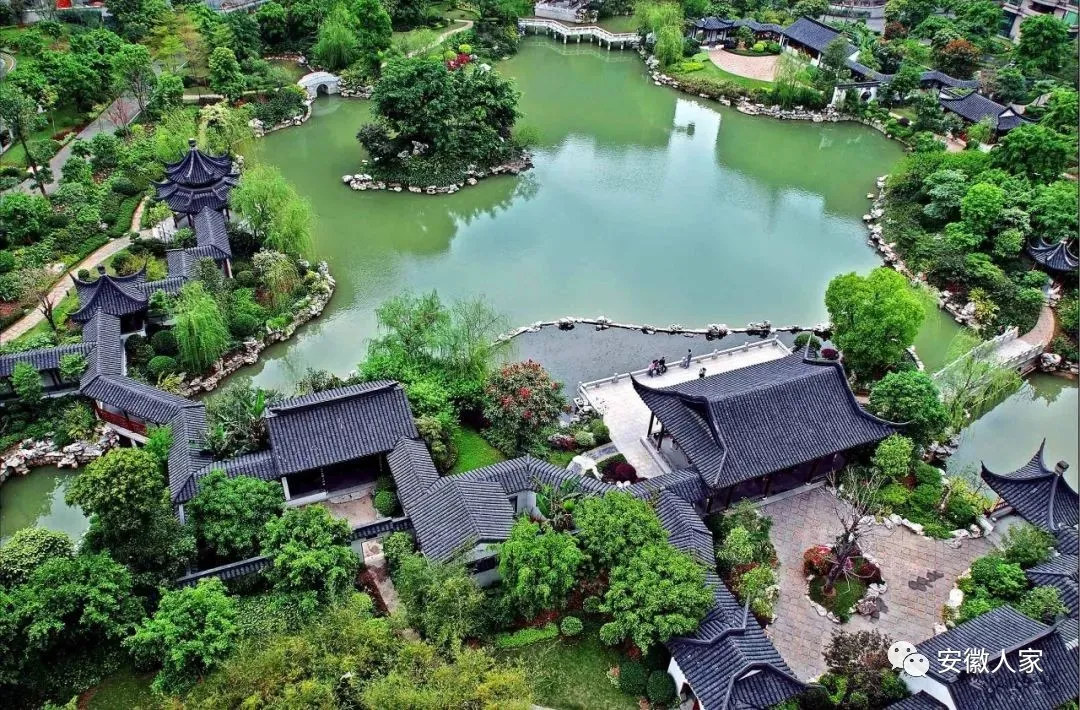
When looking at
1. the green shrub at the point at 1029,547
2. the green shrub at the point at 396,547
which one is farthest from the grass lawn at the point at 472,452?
the green shrub at the point at 1029,547

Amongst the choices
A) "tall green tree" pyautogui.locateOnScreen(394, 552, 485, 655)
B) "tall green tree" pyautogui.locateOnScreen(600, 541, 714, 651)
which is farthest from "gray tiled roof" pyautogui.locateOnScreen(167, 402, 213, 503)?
"tall green tree" pyautogui.locateOnScreen(600, 541, 714, 651)

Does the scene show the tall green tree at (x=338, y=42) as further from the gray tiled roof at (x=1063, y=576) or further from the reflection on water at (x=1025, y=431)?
the gray tiled roof at (x=1063, y=576)

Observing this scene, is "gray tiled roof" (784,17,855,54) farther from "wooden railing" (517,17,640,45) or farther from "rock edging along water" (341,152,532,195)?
"rock edging along water" (341,152,532,195)

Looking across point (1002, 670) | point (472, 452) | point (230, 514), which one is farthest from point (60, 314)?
point (1002, 670)

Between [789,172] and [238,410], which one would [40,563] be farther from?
[789,172]

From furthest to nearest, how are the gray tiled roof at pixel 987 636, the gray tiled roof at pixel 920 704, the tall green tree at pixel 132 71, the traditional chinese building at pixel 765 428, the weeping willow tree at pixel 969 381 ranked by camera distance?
the tall green tree at pixel 132 71 < the weeping willow tree at pixel 969 381 < the traditional chinese building at pixel 765 428 < the gray tiled roof at pixel 987 636 < the gray tiled roof at pixel 920 704

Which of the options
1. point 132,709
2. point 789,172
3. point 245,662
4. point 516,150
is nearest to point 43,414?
point 132,709

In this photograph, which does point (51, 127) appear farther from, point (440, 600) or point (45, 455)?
point (440, 600)
